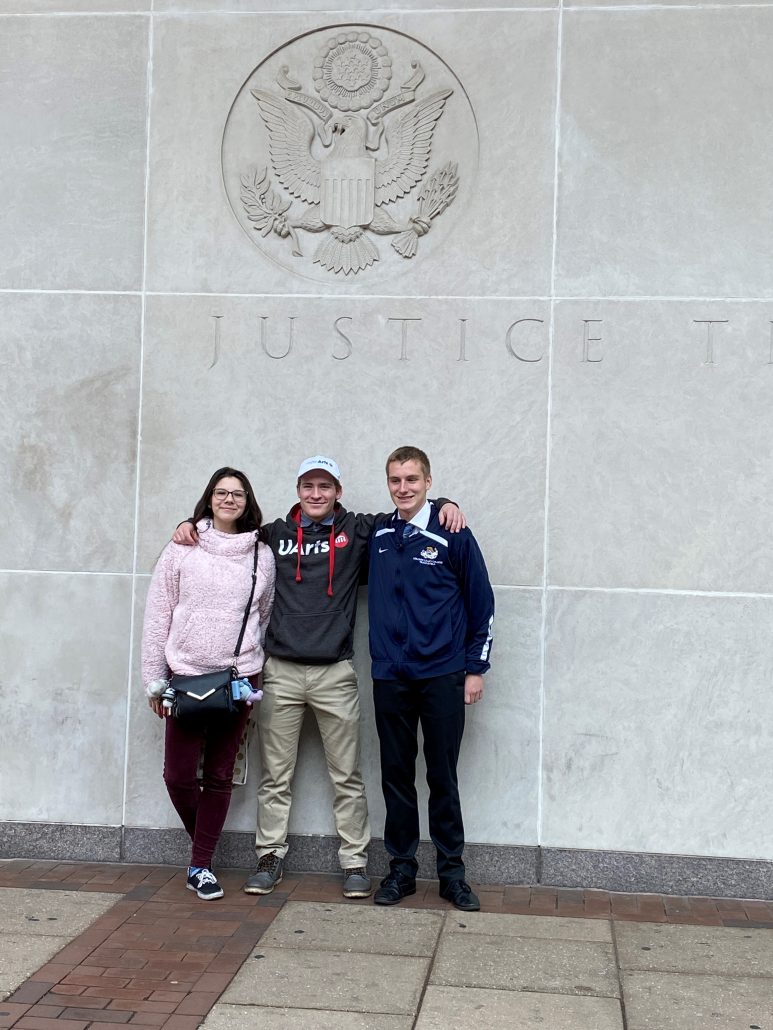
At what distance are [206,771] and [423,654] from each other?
117 centimetres

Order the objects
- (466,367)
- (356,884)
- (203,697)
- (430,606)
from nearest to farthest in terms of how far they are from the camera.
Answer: (203,697) < (430,606) < (356,884) < (466,367)

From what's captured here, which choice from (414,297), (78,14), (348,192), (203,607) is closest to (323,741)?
(203,607)

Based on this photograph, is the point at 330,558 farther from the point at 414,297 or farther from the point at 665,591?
the point at 665,591

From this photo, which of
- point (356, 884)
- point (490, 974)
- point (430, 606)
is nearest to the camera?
point (490, 974)

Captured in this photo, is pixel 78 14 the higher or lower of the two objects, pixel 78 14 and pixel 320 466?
the higher

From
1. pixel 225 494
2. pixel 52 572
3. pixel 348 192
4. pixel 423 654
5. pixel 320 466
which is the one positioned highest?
pixel 348 192

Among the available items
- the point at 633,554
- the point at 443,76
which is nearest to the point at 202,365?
the point at 443,76

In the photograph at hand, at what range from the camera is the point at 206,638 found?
5312 millimetres

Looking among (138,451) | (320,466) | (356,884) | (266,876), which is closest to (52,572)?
(138,451)

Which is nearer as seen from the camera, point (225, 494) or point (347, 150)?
point (225, 494)

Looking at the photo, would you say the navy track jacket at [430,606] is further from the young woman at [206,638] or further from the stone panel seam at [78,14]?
the stone panel seam at [78,14]

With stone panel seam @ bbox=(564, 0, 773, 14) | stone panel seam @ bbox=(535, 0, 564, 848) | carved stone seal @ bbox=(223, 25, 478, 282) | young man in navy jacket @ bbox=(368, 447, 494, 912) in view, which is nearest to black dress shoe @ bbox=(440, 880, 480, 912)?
young man in navy jacket @ bbox=(368, 447, 494, 912)

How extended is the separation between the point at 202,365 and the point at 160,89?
4.72 ft

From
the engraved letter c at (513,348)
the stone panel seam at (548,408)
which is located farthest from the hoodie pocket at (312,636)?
the engraved letter c at (513,348)
